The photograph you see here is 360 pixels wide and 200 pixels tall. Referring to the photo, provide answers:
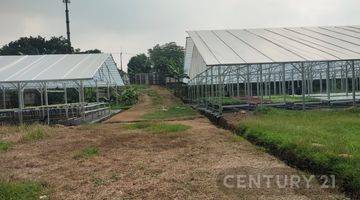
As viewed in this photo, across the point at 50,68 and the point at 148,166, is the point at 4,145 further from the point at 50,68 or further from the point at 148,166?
the point at 50,68

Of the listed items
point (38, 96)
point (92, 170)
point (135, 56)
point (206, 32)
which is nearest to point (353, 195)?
point (92, 170)

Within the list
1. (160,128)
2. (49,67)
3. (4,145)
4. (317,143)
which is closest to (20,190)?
(317,143)

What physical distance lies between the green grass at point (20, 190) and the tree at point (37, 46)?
153 feet

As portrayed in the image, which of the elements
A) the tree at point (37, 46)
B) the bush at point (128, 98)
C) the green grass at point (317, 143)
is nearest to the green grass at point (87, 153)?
the green grass at point (317, 143)

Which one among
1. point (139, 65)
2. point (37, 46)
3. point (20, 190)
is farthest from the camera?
point (139, 65)

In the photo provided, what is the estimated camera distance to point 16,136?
49.2 feet

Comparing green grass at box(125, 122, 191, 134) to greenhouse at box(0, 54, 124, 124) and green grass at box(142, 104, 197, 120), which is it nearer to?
greenhouse at box(0, 54, 124, 124)

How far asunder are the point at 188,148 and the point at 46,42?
46005 millimetres

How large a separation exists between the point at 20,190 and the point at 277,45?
55.0 ft

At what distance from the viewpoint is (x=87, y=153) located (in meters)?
11.1

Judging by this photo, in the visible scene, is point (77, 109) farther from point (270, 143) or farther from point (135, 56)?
point (135, 56)

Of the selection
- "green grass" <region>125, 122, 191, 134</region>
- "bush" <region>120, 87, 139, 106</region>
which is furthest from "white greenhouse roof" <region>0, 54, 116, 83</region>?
"bush" <region>120, 87, 139, 106</region>

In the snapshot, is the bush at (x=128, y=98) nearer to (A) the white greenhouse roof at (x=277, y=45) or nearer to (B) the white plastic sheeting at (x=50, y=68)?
(B) the white plastic sheeting at (x=50, y=68)

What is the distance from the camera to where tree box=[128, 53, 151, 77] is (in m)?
63.5
